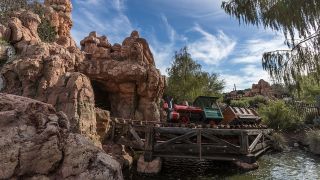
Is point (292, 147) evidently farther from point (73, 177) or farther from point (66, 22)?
point (66, 22)

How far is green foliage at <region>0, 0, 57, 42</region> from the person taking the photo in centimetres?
2995

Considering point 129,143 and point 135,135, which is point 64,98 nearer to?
point 135,135

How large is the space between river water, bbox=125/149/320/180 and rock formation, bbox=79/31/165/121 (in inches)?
214

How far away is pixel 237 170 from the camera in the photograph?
16672mm

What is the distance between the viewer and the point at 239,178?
1499cm

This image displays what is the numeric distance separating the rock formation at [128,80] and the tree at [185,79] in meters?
15.2

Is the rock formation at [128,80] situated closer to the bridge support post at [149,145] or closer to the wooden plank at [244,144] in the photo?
the bridge support post at [149,145]

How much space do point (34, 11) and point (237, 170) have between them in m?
30.1

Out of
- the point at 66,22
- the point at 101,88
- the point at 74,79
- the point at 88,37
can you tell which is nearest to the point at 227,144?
the point at 74,79

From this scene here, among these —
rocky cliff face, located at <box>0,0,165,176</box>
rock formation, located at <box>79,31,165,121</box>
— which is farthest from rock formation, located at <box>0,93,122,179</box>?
rock formation, located at <box>79,31,165,121</box>

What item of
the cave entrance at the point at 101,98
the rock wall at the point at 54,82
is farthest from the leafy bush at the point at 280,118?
the rock wall at the point at 54,82

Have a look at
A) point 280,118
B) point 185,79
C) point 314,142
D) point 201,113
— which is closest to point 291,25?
point 201,113

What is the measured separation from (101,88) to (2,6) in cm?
1908

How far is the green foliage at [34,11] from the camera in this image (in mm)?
29952
